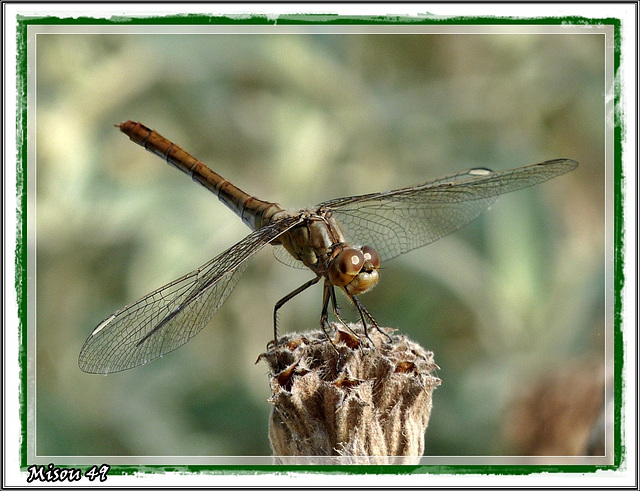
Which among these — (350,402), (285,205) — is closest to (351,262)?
(350,402)

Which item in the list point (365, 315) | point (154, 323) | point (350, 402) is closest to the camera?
point (350, 402)

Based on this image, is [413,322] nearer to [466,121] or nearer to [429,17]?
[466,121]

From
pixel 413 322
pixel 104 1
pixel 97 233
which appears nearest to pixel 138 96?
pixel 97 233

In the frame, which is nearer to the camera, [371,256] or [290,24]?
[371,256]

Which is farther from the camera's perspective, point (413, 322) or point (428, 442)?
point (413, 322)

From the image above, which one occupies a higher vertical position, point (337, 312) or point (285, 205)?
point (285, 205)

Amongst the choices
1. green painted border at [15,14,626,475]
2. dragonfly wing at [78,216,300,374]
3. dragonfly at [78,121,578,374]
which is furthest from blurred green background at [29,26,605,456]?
dragonfly wing at [78,216,300,374]

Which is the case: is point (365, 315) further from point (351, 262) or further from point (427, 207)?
point (427, 207)
